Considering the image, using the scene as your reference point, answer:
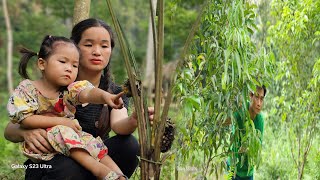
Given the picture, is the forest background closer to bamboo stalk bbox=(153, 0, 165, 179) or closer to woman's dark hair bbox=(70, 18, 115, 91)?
bamboo stalk bbox=(153, 0, 165, 179)

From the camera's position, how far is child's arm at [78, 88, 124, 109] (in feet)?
7.24

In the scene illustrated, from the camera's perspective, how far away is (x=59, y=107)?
254cm

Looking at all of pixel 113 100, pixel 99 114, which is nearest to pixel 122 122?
pixel 99 114

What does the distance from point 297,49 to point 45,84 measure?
2693 millimetres

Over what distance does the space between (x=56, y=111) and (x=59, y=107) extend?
0.02m

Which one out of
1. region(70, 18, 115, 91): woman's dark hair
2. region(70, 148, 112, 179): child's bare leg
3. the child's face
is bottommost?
region(70, 148, 112, 179): child's bare leg

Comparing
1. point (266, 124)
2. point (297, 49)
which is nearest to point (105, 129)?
point (297, 49)

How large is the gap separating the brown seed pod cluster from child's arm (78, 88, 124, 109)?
0.90 feet

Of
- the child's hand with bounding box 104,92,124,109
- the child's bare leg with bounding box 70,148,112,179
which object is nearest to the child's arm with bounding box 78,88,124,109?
the child's hand with bounding box 104,92,124,109

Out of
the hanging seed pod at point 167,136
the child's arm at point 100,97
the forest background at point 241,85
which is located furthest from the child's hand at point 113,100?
the forest background at point 241,85

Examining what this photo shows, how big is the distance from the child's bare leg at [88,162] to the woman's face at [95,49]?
1.55ft

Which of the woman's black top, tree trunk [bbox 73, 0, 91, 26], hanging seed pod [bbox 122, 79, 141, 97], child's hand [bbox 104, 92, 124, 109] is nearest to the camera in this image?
child's hand [bbox 104, 92, 124, 109]

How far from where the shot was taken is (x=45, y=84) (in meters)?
2.58

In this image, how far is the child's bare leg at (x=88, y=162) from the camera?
2.42 m
